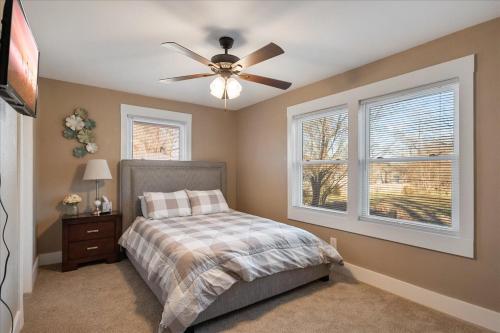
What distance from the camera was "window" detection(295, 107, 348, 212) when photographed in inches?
129

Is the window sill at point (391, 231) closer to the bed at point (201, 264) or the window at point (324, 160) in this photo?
the window at point (324, 160)

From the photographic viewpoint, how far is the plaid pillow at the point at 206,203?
378 cm

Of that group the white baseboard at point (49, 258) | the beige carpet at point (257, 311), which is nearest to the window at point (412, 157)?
the beige carpet at point (257, 311)

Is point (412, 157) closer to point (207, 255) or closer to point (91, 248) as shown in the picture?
point (207, 255)

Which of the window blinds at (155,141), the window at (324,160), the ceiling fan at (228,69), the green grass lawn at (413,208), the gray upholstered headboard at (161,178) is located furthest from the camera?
the window blinds at (155,141)

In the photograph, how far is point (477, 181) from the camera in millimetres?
2123

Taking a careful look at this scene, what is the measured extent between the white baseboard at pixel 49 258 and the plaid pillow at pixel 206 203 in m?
1.82

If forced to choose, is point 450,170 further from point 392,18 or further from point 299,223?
point 299,223

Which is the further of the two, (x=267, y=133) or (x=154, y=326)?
(x=267, y=133)

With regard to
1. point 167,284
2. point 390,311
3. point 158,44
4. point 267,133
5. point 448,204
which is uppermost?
point 158,44

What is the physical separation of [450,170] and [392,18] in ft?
4.60

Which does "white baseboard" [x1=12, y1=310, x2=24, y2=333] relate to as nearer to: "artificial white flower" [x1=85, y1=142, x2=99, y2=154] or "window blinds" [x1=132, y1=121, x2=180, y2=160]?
"artificial white flower" [x1=85, y1=142, x2=99, y2=154]

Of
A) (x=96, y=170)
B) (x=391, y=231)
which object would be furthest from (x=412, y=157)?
(x=96, y=170)

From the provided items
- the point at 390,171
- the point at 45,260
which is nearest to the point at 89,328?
the point at 45,260
